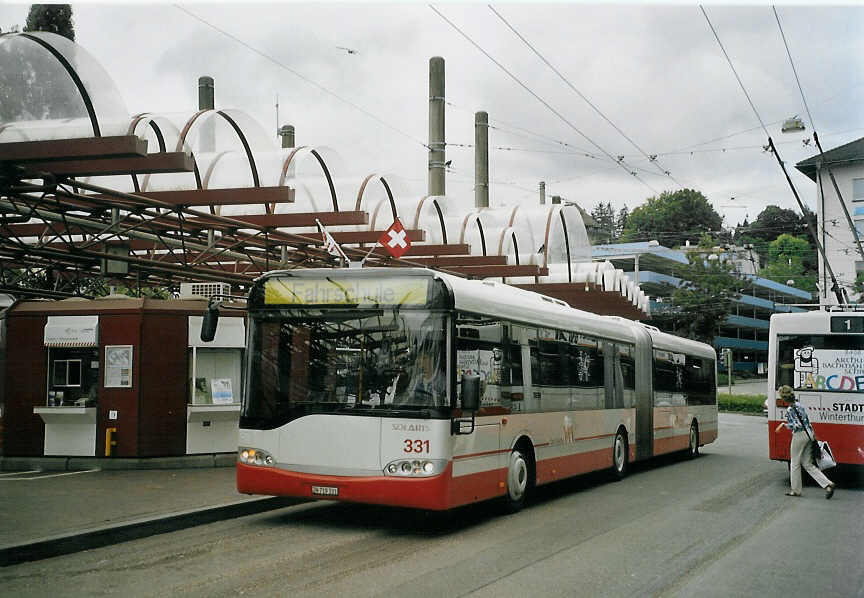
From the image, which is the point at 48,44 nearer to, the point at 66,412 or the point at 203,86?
the point at 66,412

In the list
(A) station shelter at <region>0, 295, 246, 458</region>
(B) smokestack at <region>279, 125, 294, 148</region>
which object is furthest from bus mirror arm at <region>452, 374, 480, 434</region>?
(B) smokestack at <region>279, 125, 294, 148</region>

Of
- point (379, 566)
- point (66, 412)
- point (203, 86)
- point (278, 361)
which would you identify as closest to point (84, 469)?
point (66, 412)

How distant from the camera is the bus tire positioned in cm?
2311

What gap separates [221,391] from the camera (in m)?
17.1

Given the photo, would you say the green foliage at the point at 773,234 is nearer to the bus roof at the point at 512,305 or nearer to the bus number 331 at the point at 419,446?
the bus roof at the point at 512,305

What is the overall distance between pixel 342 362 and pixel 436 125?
22.4 metres

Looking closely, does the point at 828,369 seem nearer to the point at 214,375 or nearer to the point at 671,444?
the point at 671,444

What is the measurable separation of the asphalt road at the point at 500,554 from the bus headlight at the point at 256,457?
2.54ft

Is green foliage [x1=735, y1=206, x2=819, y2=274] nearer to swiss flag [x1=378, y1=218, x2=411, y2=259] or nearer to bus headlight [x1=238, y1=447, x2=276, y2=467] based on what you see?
swiss flag [x1=378, y1=218, x2=411, y2=259]

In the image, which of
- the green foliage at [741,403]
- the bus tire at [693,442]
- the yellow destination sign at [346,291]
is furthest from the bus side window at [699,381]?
the green foliage at [741,403]

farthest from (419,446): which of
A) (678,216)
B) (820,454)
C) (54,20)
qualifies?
(678,216)

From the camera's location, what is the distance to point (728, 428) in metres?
39.4

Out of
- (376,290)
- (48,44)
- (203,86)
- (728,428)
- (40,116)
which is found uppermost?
(203,86)

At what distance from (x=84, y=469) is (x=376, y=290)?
8.38 m
